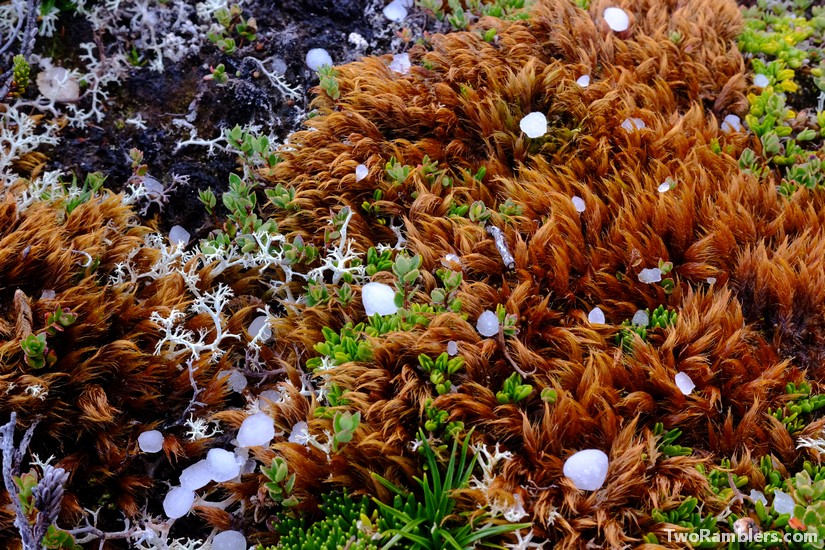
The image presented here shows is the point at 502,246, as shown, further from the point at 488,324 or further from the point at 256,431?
the point at 256,431

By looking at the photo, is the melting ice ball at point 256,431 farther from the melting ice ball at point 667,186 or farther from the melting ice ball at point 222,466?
the melting ice ball at point 667,186

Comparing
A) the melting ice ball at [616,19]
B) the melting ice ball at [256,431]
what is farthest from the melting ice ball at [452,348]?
the melting ice ball at [616,19]

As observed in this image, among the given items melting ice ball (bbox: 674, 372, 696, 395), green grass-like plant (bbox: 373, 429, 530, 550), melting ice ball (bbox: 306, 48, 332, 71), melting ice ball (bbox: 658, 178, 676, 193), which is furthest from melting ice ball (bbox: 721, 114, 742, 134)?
green grass-like plant (bbox: 373, 429, 530, 550)

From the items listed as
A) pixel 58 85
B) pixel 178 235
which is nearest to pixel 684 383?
pixel 178 235

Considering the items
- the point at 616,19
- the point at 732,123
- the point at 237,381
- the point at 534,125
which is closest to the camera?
the point at 237,381

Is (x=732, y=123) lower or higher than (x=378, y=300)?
higher

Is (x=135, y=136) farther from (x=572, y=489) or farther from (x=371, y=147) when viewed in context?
(x=572, y=489)
